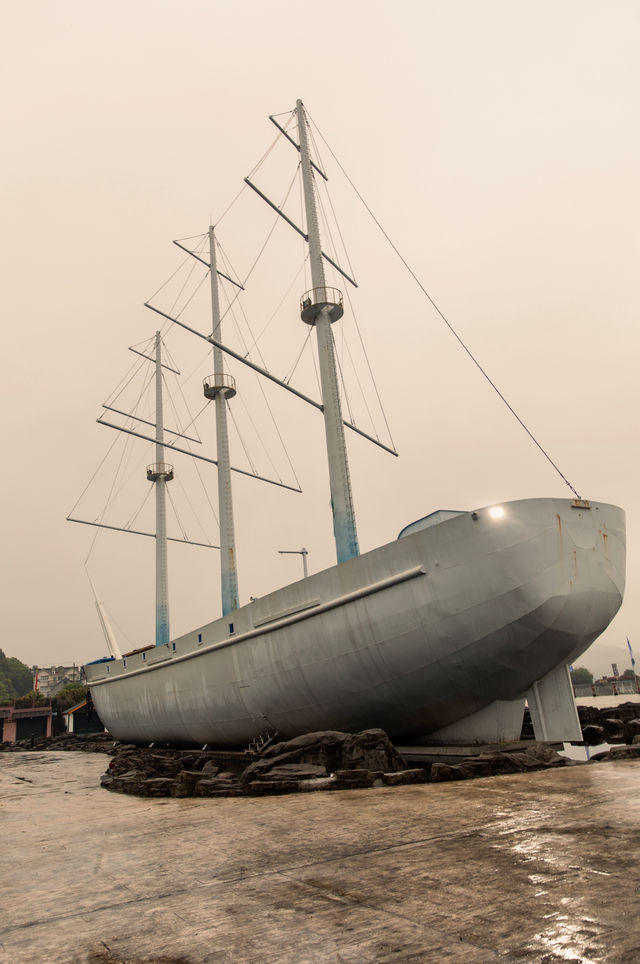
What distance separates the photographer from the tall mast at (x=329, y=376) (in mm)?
16875

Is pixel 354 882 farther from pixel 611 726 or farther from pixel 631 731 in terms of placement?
pixel 611 726

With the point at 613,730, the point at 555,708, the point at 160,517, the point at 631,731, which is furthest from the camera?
the point at 160,517

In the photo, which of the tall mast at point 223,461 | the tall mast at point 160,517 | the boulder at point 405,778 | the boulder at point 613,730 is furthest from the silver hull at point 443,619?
the tall mast at point 160,517

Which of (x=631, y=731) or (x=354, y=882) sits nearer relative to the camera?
(x=354, y=882)

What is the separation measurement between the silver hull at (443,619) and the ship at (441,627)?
26 millimetres

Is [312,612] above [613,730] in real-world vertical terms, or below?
above

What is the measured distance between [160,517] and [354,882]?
113ft

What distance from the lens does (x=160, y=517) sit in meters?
36.8

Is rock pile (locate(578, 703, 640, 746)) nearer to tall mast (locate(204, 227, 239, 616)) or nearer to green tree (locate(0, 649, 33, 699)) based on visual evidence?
tall mast (locate(204, 227, 239, 616))

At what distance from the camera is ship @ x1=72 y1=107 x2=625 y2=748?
10984 mm

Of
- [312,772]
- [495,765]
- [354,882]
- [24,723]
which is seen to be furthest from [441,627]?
[24,723]

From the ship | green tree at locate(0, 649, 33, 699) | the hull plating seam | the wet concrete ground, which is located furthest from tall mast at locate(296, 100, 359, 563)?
green tree at locate(0, 649, 33, 699)

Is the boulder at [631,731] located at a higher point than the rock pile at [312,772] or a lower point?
lower

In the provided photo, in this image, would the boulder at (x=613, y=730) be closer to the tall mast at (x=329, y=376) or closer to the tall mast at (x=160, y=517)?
the tall mast at (x=329, y=376)
